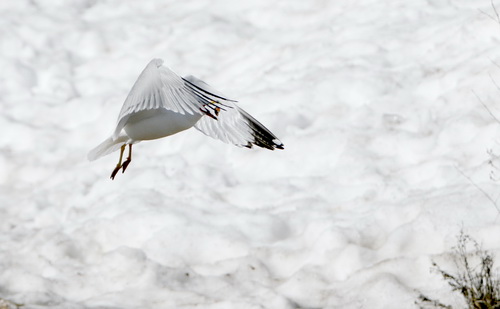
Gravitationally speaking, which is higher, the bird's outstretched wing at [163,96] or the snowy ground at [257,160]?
the bird's outstretched wing at [163,96]

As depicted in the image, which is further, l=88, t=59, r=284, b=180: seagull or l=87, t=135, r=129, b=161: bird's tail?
l=87, t=135, r=129, b=161: bird's tail

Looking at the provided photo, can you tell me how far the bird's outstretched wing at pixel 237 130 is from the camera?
4.28 metres

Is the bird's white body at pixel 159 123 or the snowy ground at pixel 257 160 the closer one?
the bird's white body at pixel 159 123

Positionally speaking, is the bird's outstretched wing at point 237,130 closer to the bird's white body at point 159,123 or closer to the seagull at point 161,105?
the seagull at point 161,105

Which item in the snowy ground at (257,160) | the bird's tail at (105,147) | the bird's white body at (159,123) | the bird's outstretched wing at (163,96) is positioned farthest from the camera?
the snowy ground at (257,160)

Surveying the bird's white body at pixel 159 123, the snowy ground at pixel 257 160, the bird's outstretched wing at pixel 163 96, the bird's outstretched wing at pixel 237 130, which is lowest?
the snowy ground at pixel 257 160

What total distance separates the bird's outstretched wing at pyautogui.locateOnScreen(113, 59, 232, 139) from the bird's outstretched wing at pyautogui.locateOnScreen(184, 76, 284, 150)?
32 cm

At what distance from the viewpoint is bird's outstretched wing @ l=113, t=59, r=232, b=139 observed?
372 cm

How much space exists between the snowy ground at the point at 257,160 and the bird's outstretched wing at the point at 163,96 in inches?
43.6

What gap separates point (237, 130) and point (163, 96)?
0.70 m

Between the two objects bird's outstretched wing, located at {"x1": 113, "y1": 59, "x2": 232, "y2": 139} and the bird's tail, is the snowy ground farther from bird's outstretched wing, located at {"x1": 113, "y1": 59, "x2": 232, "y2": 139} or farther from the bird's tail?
bird's outstretched wing, located at {"x1": 113, "y1": 59, "x2": 232, "y2": 139}

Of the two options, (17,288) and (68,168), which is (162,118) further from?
(68,168)

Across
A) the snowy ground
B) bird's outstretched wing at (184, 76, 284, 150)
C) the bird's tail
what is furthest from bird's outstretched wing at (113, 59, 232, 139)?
the snowy ground

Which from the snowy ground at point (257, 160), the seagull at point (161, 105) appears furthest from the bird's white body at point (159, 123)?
the snowy ground at point (257, 160)
